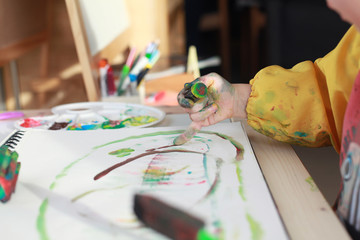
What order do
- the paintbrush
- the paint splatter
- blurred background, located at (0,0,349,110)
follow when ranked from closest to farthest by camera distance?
the paintbrush → the paint splatter → blurred background, located at (0,0,349,110)

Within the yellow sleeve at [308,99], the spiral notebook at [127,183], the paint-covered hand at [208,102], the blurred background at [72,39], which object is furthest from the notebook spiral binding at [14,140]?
the blurred background at [72,39]

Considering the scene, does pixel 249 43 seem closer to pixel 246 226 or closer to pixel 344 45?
pixel 344 45

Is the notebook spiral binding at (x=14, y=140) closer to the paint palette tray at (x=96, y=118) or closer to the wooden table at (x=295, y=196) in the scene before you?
the paint palette tray at (x=96, y=118)

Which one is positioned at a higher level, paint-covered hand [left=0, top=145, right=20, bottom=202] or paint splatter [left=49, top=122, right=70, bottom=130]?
paint-covered hand [left=0, top=145, right=20, bottom=202]

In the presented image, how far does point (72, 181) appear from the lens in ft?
1.40

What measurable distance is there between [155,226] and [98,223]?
2.0 inches

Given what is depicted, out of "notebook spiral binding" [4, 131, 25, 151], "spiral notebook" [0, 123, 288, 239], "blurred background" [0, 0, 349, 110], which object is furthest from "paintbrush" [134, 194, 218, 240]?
"blurred background" [0, 0, 349, 110]

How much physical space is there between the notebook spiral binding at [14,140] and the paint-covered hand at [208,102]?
199mm

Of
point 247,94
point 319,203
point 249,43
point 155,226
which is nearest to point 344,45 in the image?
point 247,94

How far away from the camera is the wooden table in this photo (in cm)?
35

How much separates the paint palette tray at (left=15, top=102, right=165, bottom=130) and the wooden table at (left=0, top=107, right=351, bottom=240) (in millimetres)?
205

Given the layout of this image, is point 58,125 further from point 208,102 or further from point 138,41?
point 138,41

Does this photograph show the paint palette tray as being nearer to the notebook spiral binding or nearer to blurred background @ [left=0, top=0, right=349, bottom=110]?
the notebook spiral binding

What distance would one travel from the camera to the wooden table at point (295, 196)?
35 cm
